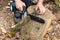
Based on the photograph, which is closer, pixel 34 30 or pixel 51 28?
pixel 34 30

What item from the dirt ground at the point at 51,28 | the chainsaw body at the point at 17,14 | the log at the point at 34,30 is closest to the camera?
the log at the point at 34,30

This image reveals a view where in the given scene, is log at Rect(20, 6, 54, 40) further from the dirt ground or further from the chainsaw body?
the chainsaw body

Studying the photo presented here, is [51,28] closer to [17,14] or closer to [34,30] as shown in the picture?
[34,30]

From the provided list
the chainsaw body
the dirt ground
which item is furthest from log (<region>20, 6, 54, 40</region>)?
the chainsaw body

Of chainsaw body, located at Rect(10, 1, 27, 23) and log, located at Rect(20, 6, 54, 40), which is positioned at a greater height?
chainsaw body, located at Rect(10, 1, 27, 23)

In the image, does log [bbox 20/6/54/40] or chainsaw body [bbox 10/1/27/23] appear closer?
log [bbox 20/6/54/40]

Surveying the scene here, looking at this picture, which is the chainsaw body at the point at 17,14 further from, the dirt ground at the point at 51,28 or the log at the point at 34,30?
the log at the point at 34,30

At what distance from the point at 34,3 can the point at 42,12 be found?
1.30 ft

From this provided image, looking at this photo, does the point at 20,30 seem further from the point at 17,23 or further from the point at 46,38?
the point at 46,38

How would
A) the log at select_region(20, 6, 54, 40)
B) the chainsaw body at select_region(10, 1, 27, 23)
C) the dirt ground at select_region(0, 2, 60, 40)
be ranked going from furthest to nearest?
the chainsaw body at select_region(10, 1, 27, 23)
the dirt ground at select_region(0, 2, 60, 40)
the log at select_region(20, 6, 54, 40)

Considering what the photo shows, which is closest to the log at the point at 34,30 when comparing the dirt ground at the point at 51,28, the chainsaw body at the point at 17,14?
the dirt ground at the point at 51,28

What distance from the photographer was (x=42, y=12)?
2.99 m

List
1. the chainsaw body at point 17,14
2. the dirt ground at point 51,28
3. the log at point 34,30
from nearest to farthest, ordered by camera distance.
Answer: the log at point 34,30 < the dirt ground at point 51,28 < the chainsaw body at point 17,14

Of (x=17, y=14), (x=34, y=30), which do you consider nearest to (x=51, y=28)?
(x=34, y=30)
